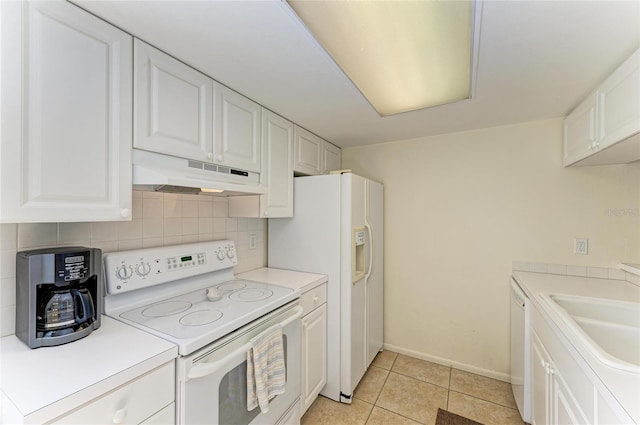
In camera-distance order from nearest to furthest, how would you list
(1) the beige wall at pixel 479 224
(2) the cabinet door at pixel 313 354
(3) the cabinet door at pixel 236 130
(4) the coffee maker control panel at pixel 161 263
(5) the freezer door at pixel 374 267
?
1. (4) the coffee maker control panel at pixel 161 263
2. (3) the cabinet door at pixel 236 130
3. (2) the cabinet door at pixel 313 354
4. (1) the beige wall at pixel 479 224
5. (5) the freezer door at pixel 374 267

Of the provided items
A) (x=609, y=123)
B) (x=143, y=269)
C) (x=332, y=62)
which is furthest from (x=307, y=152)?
(x=609, y=123)

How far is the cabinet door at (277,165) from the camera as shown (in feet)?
6.15

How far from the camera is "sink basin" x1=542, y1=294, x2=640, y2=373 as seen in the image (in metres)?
1.22

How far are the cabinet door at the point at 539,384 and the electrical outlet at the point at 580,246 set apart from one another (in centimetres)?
88

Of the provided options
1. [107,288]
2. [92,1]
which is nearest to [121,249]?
[107,288]

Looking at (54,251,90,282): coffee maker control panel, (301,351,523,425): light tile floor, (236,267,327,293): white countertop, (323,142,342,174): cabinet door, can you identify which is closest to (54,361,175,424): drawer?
(54,251,90,282): coffee maker control panel

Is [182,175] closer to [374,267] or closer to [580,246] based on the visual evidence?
[374,267]

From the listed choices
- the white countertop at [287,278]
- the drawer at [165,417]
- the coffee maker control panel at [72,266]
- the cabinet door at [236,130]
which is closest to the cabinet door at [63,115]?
the coffee maker control panel at [72,266]

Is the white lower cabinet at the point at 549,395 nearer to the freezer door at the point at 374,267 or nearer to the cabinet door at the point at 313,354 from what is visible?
the freezer door at the point at 374,267

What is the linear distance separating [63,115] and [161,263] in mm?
810

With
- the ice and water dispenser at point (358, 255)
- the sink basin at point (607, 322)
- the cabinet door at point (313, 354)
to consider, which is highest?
the ice and water dispenser at point (358, 255)

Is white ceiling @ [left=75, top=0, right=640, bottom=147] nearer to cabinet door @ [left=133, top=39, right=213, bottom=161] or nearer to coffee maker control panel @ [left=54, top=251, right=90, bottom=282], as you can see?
cabinet door @ [left=133, top=39, right=213, bottom=161]

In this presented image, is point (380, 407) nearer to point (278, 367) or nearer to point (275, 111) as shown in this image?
point (278, 367)

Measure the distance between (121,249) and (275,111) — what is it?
1266mm
